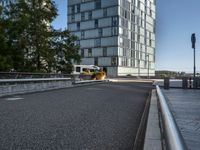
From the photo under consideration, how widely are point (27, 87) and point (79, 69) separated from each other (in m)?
48.5

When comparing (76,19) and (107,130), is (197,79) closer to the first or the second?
(107,130)

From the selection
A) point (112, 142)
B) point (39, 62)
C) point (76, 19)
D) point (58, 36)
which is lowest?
point (112, 142)

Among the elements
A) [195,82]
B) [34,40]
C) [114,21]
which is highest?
[114,21]

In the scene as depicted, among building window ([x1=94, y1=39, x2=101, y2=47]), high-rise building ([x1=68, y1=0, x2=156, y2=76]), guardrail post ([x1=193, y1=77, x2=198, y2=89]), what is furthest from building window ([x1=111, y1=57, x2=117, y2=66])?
guardrail post ([x1=193, y1=77, x2=198, y2=89])

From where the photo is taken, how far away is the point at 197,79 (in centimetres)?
2350

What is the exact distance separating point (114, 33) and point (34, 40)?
6140 cm

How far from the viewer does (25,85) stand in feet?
55.1

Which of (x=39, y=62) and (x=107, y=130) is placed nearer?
(x=107, y=130)

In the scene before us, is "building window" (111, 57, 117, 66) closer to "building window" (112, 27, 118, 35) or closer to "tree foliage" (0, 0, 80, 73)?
"building window" (112, 27, 118, 35)

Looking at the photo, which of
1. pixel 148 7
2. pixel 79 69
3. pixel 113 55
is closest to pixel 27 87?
pixel 79 69

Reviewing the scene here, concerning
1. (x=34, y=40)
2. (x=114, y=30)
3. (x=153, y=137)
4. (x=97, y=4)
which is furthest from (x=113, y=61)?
(x=153, y=137)

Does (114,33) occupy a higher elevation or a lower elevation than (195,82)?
higher

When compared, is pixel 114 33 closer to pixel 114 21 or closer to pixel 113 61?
pixel 114 21

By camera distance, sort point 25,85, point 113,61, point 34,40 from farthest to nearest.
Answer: point 113,61 → point 34,40 → point 25,85
